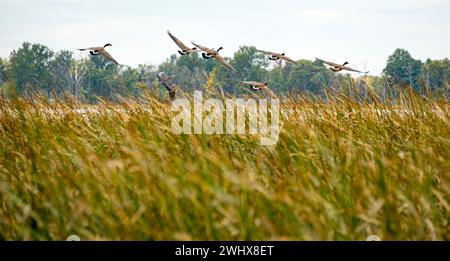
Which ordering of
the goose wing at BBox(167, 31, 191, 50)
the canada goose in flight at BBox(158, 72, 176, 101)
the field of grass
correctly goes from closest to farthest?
the field of grass < the canada goose in flight at BBox(158, 72, 176, 101) < the goose wing at BBox(167, 31, 191, 50)

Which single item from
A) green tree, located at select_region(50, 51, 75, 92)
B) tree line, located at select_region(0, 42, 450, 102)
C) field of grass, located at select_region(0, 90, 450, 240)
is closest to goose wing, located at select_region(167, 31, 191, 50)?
field of grass, located at select_region(0, 90, 450, 240)

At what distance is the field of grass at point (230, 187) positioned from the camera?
3.78m

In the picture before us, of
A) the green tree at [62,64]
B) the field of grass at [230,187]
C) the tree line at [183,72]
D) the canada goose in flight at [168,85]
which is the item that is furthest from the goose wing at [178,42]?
the green tree at [62,64]

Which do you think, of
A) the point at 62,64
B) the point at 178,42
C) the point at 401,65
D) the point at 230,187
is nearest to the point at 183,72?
the point at 62,64

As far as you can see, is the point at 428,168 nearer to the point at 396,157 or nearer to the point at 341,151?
the point at 396,157

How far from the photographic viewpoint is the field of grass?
3.78 meters

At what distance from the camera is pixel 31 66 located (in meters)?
79.7

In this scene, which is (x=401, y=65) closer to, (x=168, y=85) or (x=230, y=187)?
(x=168, y=85)

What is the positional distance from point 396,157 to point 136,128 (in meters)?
2.46

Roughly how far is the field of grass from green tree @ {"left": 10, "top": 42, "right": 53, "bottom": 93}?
70328mm

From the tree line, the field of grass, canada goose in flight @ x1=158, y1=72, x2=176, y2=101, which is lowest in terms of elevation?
the field of grass

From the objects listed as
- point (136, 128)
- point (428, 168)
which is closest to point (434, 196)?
point (428, 168)

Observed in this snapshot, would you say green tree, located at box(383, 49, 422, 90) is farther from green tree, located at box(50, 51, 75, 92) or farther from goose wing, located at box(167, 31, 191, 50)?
goose wing, located at box(167, 31, 191, 50)

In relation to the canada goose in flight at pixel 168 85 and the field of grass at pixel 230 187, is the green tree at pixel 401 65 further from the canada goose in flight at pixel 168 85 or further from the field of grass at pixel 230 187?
the field of grass at pixel 230 187
